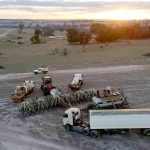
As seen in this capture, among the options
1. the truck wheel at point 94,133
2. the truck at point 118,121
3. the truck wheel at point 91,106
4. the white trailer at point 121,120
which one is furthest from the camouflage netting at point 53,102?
the white trailer at point 121,120

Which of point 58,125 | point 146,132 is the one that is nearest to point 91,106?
point 58,125

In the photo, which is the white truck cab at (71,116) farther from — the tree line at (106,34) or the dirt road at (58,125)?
the tree line at (106,34)

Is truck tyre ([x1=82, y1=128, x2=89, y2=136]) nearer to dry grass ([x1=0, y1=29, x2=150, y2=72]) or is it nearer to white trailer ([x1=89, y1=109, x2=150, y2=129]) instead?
white trailer ([x1=89, y1=109, x2=150, y2=129])

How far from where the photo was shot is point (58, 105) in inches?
1318

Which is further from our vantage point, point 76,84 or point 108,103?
point 76,84

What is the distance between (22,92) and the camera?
37.2 metres

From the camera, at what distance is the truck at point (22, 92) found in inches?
1415

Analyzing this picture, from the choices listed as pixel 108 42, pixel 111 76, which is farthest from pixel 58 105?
pixel 108 42

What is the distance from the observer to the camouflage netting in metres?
32.1

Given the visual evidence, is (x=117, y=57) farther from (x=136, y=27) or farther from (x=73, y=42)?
(x=136, y=27)

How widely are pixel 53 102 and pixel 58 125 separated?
406cm

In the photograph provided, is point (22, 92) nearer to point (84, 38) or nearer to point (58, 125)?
point (58, 125)

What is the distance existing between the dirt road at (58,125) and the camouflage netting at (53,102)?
650mm

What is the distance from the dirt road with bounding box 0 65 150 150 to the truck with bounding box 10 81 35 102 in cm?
55
